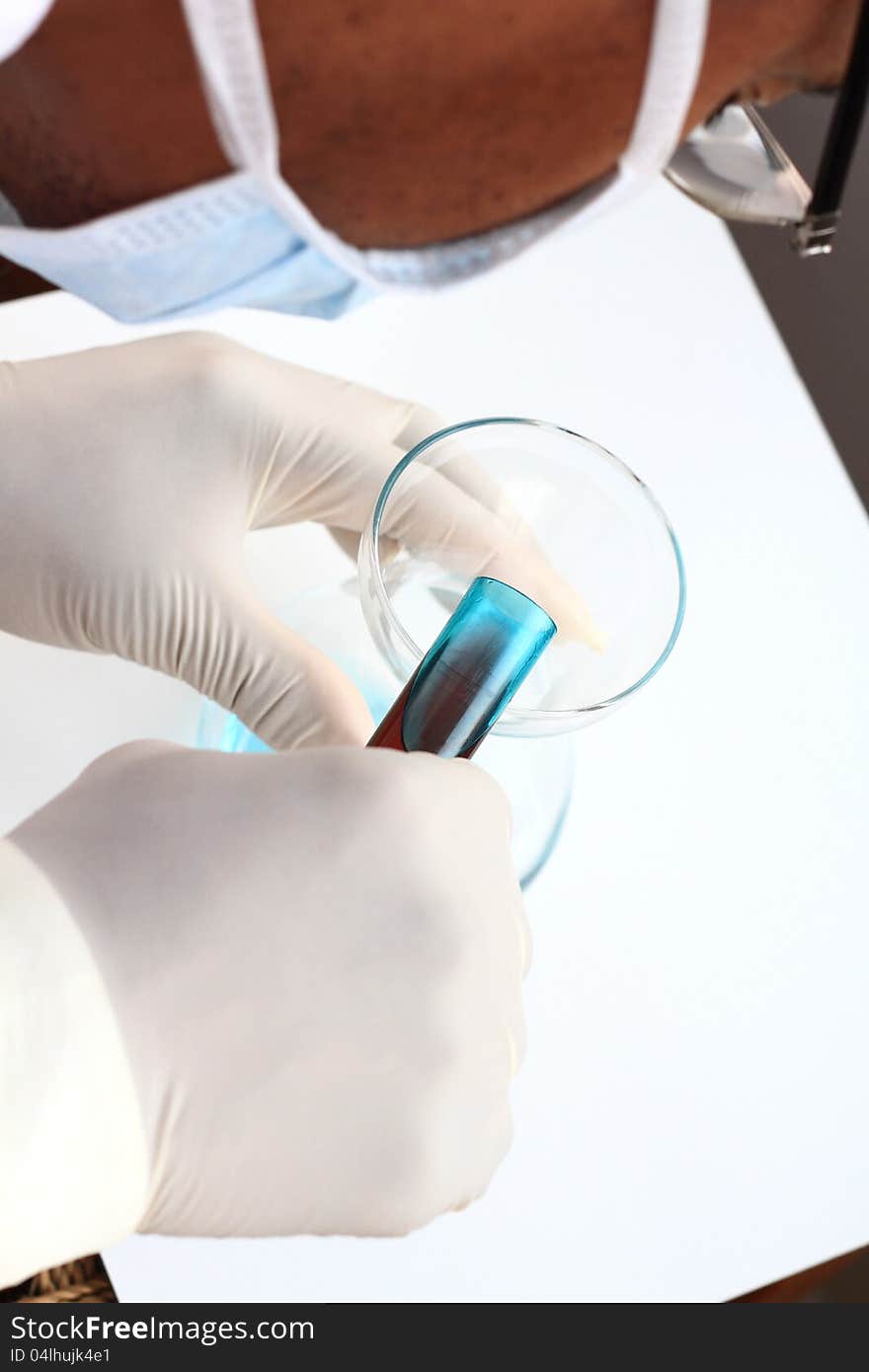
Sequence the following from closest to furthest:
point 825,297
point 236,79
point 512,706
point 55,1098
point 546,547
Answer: point 236,79, point 55,1098, point 512,706, point 546,547, point 825,297

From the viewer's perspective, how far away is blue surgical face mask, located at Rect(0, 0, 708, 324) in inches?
11.4

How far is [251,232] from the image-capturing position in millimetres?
370

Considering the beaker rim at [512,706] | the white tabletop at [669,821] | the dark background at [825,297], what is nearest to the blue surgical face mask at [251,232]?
the beaker rim at [512,706]

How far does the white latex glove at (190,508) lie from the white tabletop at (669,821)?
11 cm

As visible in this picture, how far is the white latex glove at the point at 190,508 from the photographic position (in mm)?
688

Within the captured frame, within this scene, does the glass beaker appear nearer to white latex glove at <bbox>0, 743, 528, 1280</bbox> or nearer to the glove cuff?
white latex glove at <bbox>0, 743, 528, 1280</bbox>

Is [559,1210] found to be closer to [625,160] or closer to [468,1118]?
[468,1118]

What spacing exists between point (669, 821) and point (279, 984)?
344mm

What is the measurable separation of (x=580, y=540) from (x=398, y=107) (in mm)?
439

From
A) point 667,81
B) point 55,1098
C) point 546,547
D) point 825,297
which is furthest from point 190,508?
point 825,297

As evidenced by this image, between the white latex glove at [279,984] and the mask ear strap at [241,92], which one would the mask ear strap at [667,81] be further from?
the white latex glove at [279,984]

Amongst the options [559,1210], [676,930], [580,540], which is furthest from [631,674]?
[559,1210]

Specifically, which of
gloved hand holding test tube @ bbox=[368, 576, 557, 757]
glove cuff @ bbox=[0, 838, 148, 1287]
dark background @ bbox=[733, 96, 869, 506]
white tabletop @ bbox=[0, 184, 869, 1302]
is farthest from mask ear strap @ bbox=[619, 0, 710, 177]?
dark background @ bbox=[733, 96, 869, 506]

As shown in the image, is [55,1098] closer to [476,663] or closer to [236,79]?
[476,663]
